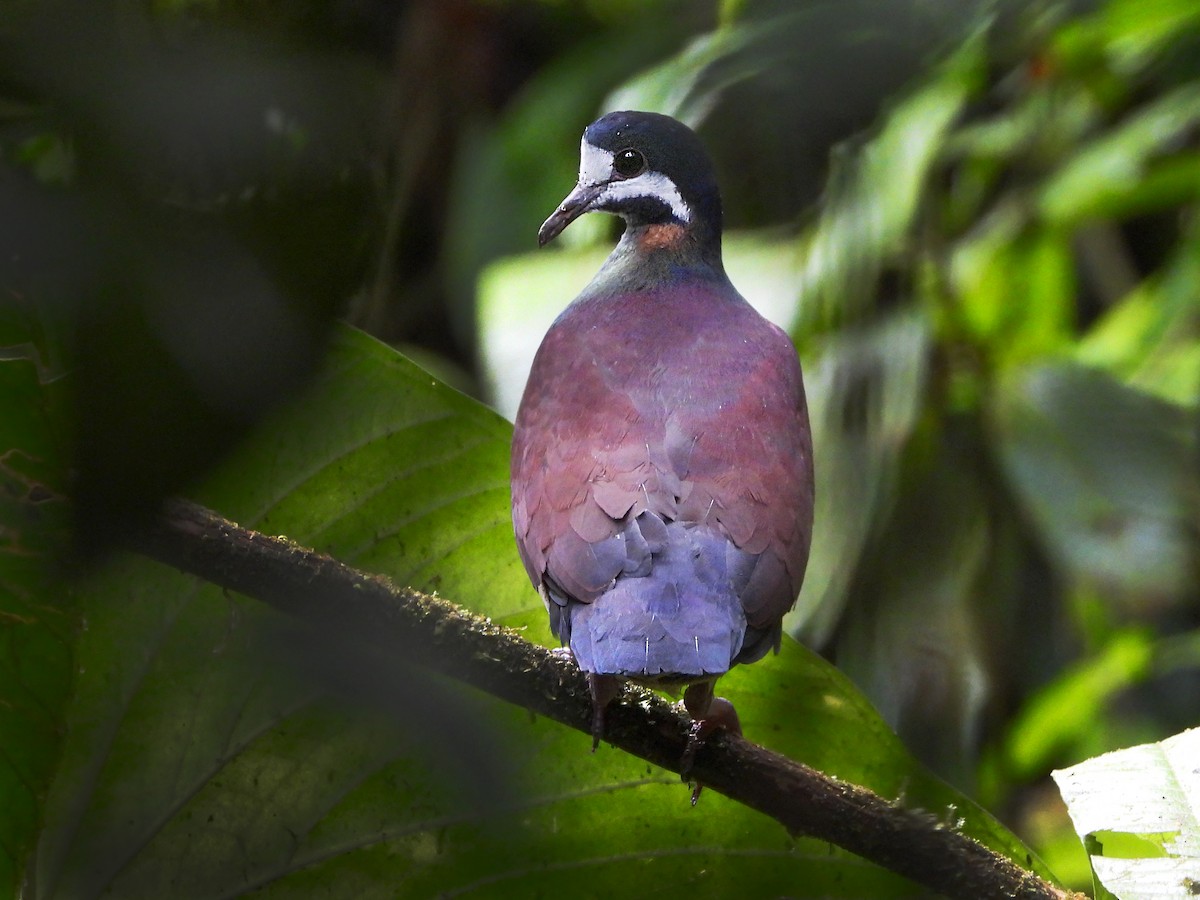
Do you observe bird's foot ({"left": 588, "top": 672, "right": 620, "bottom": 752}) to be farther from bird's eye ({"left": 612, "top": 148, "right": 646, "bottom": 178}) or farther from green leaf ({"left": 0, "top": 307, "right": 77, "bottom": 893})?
bird's eye ({"left": 612, "top": 148, "right": 646, "bottom": 178})

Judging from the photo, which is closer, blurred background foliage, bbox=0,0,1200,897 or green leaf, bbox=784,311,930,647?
blurred background foliage, bbox=0,0,1200,897

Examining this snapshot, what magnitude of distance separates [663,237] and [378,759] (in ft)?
2.03

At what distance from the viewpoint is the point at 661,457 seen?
120 centimetres

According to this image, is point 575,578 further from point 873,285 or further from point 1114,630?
point 1114,630

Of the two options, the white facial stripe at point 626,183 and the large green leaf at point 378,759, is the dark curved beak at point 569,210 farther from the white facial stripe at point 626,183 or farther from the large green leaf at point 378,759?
the large green leaf at point 378,759

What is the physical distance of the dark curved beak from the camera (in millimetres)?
1251

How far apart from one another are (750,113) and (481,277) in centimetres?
105

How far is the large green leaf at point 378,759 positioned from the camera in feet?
3.59

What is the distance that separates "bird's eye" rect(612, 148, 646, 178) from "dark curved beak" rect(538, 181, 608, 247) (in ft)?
0.08

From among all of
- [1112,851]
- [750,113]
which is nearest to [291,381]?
[1112,851]

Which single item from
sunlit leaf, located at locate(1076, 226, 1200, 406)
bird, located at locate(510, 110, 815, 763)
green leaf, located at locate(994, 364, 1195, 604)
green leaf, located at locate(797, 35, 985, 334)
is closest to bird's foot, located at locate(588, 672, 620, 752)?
bird, located at locate(510, 110, 815, 763)

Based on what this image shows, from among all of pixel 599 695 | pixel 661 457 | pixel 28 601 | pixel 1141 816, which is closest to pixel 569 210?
pixel 661 457

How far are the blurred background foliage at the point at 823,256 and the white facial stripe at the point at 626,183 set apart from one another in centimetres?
13

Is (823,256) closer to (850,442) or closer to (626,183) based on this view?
(850,442)
